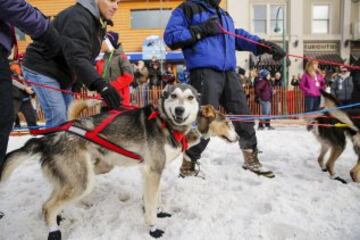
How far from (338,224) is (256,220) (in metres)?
0.61

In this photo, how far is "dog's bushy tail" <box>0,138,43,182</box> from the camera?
239 cm

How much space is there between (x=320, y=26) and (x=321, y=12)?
2.70ft

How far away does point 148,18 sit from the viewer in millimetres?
19875

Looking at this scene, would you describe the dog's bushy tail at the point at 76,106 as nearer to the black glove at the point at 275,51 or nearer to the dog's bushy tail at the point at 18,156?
the dog's bushy tail at the point at 18,156

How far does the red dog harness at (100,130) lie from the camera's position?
2594mm

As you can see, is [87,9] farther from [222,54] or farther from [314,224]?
[314,224]

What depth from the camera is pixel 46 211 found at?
252 centimetres

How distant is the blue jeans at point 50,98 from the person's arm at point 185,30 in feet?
4.26

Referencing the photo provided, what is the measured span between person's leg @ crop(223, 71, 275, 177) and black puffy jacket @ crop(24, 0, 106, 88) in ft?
5.16

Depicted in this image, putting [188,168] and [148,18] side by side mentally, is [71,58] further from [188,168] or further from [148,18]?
[148,18]

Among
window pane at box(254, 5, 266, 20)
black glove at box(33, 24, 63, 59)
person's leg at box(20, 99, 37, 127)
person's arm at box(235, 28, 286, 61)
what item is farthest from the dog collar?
window pane at box(254, 5, 266, 20)

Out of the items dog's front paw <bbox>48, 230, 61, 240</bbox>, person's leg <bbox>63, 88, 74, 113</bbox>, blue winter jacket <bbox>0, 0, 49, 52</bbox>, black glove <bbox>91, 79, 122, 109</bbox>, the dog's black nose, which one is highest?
blue winter jacket <bbox>0, 0, 49, 52</bbox>

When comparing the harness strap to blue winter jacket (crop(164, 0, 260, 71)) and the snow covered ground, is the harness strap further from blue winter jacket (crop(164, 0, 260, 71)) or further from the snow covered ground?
blue winter jacket (crop(164, 0, 260, 71))

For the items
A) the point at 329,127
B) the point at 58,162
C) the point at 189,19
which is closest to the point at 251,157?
the point at 329,127
